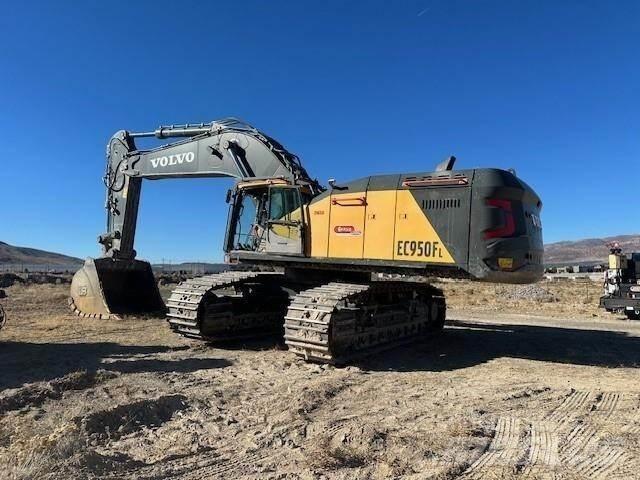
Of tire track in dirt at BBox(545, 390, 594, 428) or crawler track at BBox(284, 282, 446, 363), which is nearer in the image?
tire track in dirt at BBox(545, 390, 594, 428)

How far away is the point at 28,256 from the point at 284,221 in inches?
6562

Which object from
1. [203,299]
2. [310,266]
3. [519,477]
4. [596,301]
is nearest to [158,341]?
[203,299]

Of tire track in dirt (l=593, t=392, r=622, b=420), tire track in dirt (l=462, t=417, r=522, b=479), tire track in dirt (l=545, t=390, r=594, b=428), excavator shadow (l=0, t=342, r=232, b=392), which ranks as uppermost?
tire track in dirt (l=593, t=392, r=622, b=420)

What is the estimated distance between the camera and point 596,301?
26.4 metres

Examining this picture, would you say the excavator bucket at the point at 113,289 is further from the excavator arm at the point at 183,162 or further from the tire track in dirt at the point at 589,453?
the tire track in dirt at the point at 589,453

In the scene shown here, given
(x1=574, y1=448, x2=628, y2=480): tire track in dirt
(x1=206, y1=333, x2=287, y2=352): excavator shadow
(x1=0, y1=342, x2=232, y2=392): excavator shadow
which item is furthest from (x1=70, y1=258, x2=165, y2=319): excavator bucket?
(x1=574, y1=448, x2=628, y2=480): tire track in dirt

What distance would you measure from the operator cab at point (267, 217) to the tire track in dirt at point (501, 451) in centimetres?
559

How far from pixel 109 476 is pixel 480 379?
5.88 metres

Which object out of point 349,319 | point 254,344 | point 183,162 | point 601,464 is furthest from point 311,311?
point 183,162

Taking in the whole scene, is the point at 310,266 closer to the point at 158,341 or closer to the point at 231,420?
the point at 158,341

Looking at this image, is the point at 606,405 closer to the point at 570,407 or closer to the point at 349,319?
the point at 570,407

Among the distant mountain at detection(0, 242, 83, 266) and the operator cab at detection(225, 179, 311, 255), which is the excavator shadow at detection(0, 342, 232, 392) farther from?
the distant mountain at detection(0, 242, 83, 266)

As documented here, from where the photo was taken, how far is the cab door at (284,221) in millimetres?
10844

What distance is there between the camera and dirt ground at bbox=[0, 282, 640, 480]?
4734mm
